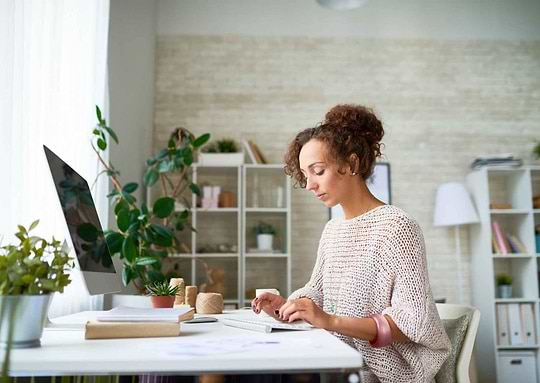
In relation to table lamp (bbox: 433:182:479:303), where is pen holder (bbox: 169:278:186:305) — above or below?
below

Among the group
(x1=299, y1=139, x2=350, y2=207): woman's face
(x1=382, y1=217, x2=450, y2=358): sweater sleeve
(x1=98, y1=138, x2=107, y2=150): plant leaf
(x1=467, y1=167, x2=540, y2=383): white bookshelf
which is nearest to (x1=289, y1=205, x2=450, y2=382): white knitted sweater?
(x1=382, y1=217, x2=450, y2=358): sweater sleeve

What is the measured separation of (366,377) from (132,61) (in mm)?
3183

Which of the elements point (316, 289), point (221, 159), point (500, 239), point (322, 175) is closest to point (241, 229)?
point (221, 159)

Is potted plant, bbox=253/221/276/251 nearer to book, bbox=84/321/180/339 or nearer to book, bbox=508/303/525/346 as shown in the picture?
book, bbox=508/303/525/346

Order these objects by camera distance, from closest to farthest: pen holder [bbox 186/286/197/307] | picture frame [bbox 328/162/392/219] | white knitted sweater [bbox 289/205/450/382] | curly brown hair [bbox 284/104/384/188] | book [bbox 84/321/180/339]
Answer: book [bbox 84/321/180/339]
white knitted sweater [bbox 289/205/450/382]
curly brown hair [bbox 284/104/384/188]
pen holder [bbox 186/286/197/307]
picture frame [bbox 328/162/392/219]

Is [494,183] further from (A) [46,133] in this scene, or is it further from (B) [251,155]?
(A) [46,133]

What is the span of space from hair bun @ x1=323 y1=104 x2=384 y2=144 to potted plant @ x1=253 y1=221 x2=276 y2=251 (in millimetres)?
2711

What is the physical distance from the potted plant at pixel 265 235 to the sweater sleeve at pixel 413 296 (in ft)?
9.48

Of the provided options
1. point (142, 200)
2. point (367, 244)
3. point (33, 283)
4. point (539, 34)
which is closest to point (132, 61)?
point (142, 200)

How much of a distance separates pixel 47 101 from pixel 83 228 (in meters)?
1.02

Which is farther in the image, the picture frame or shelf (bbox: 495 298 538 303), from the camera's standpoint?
the picture frame

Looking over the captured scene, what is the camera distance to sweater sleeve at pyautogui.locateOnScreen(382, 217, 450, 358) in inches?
57.6

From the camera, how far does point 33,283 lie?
1.13 metres

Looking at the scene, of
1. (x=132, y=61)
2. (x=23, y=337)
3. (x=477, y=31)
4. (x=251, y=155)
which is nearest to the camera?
(x=23, y=337)
